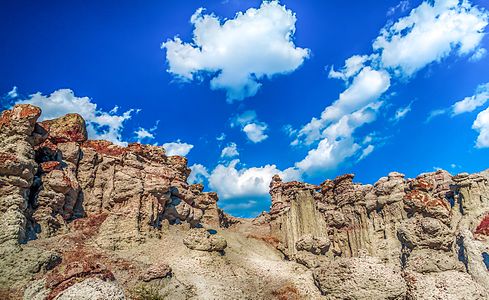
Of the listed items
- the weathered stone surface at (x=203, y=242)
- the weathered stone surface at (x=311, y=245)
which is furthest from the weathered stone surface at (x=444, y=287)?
the weathered stone surface at (x=311, y=245)

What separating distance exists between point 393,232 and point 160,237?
23.8 m

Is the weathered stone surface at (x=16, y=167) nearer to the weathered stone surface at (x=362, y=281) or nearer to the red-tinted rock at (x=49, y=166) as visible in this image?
the red-tinted rock at (x=49, y=166)

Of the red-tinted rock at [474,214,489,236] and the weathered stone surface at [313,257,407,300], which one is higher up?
the red-tinted rock at [474,214,489,236]

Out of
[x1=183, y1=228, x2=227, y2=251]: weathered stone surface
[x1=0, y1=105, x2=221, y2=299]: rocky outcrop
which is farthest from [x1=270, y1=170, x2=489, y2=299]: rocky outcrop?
[x1=0, y1=105, x2=221, y2=299]: rocky outcrop

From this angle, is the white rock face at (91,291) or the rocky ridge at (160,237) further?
the rocky ridge at (160,237)

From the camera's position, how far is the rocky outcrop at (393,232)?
17703mm

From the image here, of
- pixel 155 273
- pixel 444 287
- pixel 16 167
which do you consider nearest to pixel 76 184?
pixel 16 167

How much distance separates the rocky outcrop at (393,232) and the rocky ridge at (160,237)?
3.5 inches

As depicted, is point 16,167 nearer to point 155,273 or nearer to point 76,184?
point 76,184

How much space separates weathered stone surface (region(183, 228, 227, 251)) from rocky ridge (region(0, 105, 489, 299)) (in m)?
0.08

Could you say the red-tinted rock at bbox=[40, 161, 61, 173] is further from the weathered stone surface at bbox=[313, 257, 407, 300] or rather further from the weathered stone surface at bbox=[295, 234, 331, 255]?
the weathered stone surface at bbox=[295, 234, 331, 255]

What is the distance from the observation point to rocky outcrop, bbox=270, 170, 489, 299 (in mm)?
17703

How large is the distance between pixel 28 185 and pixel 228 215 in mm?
40854

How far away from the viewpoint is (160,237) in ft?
90.4
